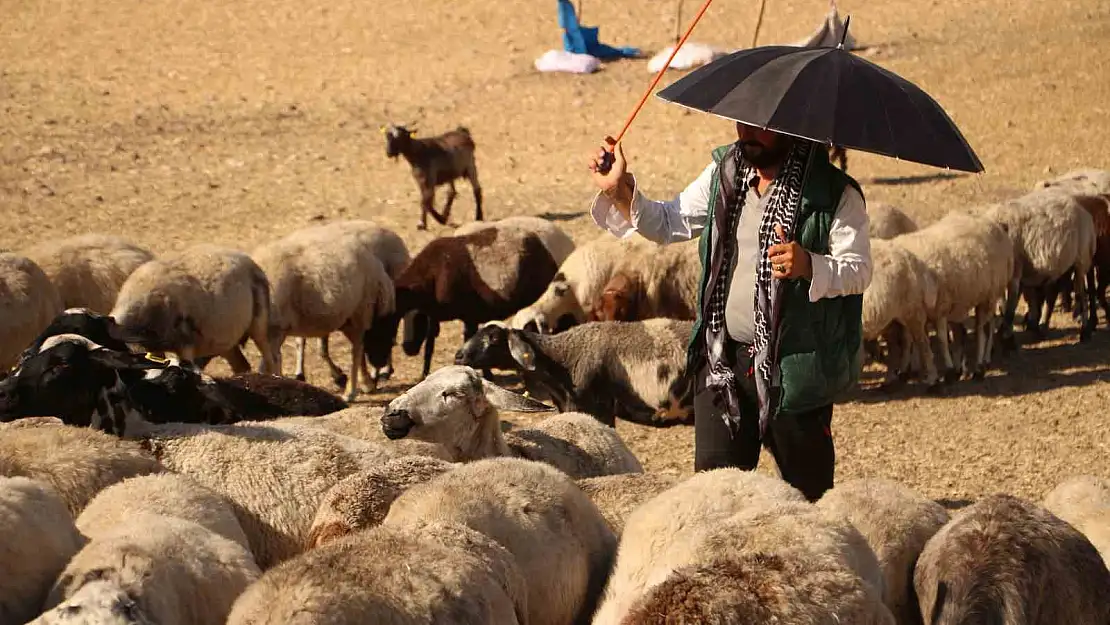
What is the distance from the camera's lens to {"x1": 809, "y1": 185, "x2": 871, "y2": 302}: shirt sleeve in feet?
15.0

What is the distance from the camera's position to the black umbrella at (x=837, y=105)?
449 centimetres

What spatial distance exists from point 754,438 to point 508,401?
1.81m

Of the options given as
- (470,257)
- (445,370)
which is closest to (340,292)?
(470,257)

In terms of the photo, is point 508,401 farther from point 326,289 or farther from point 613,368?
point 326,289

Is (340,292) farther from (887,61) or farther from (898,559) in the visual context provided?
(887,61)

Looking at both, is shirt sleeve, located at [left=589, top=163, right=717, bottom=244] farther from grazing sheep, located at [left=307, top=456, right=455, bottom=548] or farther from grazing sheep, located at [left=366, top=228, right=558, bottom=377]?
grazing sheep, located at [left=366, top=228, right=558, bottom=377]

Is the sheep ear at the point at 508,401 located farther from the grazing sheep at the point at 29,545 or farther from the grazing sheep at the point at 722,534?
the grazing sheep at the point at 29,545

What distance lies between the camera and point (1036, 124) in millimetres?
21750

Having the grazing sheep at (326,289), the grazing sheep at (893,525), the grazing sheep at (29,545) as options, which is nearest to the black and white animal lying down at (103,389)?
the grazing sheep at (29,545)

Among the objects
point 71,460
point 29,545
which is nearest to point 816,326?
point 29,545

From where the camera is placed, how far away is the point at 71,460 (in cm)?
→ 507

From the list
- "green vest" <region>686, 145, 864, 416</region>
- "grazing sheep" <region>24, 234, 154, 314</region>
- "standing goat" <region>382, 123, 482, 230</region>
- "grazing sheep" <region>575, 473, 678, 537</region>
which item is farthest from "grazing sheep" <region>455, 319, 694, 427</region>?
"standing goat" <region>382, 123, 482, 230</region>

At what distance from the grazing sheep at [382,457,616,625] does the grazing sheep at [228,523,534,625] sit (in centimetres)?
21

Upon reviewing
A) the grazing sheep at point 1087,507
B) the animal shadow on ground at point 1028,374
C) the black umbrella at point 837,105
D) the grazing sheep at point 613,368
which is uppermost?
the black umbrella at point 837,105
